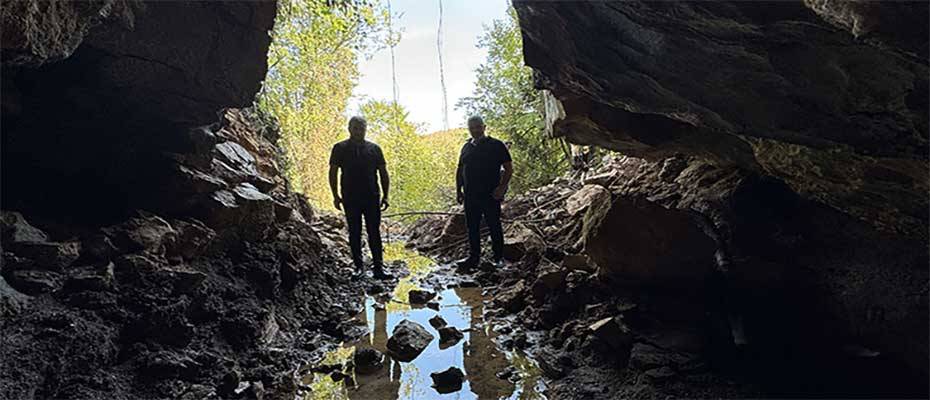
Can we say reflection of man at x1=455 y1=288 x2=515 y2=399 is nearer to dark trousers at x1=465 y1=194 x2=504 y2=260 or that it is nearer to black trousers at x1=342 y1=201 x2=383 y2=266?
dark trousers at x1=465 y1=194 x2=504 y2=260

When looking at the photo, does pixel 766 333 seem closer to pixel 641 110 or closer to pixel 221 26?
pixel 641 110

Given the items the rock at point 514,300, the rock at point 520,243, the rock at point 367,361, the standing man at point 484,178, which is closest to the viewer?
the rock at point 367,361

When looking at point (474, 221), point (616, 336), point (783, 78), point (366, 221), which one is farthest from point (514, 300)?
point (783, 78)

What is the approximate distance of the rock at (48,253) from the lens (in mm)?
2713

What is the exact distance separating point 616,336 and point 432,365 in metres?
1.33

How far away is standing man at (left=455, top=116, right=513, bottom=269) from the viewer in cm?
621

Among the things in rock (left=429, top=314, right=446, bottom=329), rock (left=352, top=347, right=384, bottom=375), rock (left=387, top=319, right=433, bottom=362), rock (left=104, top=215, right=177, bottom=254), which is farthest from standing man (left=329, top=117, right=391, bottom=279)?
A: rock (left=352, top=347, right=384, bottom=375)

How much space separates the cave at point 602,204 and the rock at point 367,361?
1.60ft

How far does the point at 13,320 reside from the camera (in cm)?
235

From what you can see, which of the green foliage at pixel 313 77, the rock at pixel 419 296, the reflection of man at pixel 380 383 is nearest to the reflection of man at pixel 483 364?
the reflection of man at pixel 380 383

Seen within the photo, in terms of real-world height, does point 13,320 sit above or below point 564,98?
below

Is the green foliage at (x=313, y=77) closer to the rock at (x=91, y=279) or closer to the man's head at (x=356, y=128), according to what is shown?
the man's head at (x=356, y=128)

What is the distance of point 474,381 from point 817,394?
6.44 feet

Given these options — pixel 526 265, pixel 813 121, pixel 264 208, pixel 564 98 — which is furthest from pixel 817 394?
pixel 264 208
